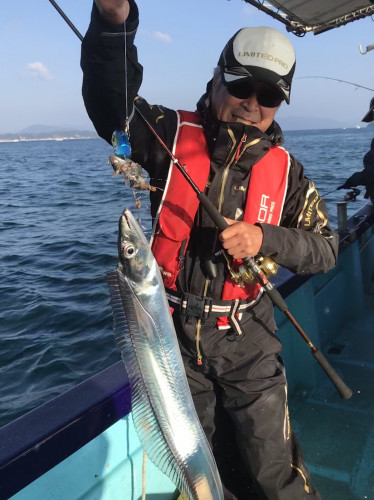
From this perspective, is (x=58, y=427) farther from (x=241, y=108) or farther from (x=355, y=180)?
(x=355, y=180)

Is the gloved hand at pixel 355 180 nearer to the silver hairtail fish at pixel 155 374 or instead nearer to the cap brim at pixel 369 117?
the cap brim at pixel 369 117

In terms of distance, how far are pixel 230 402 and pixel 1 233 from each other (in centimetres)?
1131

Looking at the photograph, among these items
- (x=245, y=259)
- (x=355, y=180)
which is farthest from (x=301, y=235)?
(x=355, y=180)

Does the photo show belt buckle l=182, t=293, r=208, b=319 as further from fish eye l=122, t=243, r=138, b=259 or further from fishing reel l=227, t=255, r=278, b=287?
fish eye l=122, t=243, r=138, b=259

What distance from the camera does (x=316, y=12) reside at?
468 centimetres

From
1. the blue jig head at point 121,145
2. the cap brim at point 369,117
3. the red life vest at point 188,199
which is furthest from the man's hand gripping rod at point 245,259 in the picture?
the cap brim at point 369,117

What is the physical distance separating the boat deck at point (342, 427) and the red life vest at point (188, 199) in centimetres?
156

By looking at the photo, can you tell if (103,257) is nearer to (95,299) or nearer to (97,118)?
(95,299)

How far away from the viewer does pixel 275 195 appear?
232 centimetres

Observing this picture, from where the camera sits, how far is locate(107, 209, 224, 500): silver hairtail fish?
1.71 meters

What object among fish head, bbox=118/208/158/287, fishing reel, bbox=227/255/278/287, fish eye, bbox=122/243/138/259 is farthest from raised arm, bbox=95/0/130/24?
fishing reel, bbox=227/255/278/287

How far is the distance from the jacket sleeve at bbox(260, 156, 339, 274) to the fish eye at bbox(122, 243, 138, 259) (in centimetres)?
71

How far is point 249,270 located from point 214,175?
525 mm

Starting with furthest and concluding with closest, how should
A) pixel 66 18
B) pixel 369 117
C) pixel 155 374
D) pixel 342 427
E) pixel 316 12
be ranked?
pixel 369 117 < pixel 316 12 < pixel 342 427 < pixel 66 18 < pixel 155 374
